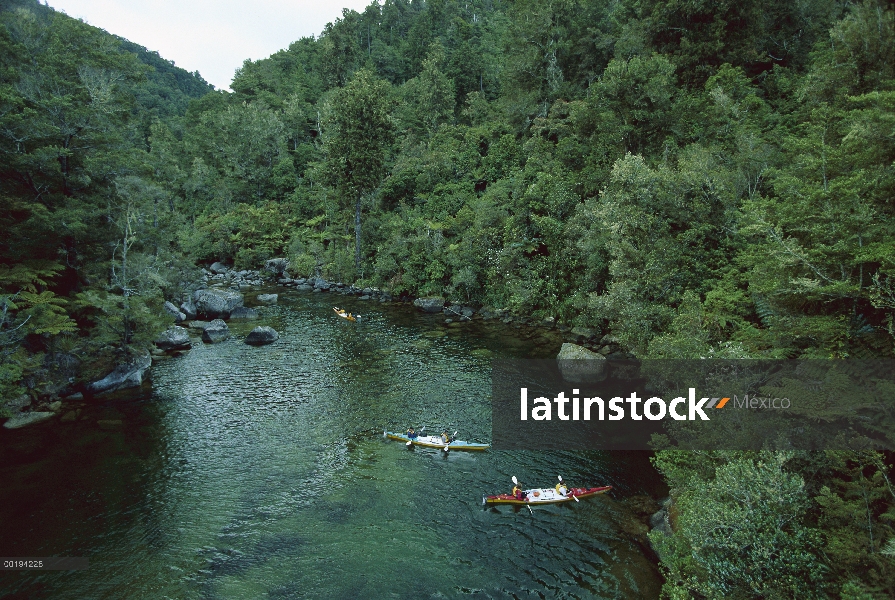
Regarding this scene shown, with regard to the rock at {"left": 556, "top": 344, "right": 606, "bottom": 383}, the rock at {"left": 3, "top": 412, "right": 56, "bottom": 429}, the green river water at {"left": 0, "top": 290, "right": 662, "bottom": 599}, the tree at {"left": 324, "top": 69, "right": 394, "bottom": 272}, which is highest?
the tree at {"left": 324, "top": 69, "right": 394, "bottom": 272}

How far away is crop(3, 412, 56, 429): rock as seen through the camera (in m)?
26.2

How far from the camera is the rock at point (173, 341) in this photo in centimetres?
3931

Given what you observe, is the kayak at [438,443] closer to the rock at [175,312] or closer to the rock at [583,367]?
the rock at [583,367]

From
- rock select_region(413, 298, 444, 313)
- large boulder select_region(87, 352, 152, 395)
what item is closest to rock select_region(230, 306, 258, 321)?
large boulder select_region(87, 352, 152, 395)

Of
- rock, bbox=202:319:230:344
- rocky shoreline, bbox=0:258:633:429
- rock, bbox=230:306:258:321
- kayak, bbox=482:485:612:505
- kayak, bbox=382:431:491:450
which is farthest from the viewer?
rock, bbox=230:306:258:321

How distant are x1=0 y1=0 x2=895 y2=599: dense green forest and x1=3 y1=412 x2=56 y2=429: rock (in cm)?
243

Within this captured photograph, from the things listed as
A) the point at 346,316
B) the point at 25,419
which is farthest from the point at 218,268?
the point at 25,419

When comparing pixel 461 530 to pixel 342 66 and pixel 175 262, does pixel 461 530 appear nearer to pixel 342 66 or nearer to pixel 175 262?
pixel 175 262

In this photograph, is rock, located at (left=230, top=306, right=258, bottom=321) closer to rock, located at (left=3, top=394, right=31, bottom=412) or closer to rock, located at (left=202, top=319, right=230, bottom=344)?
rock, located at (left=202, top=319, right=230, bottom=344)

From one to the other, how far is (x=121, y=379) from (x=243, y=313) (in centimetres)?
1804

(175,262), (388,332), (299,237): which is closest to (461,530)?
(388,332)

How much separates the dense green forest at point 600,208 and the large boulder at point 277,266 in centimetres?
272

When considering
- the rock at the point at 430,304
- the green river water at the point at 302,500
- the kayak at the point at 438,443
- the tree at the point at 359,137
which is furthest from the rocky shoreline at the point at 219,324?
the tree at the point at 359,137

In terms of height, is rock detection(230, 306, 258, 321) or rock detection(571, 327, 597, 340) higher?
rock detection(230, 306, 258, 321)
